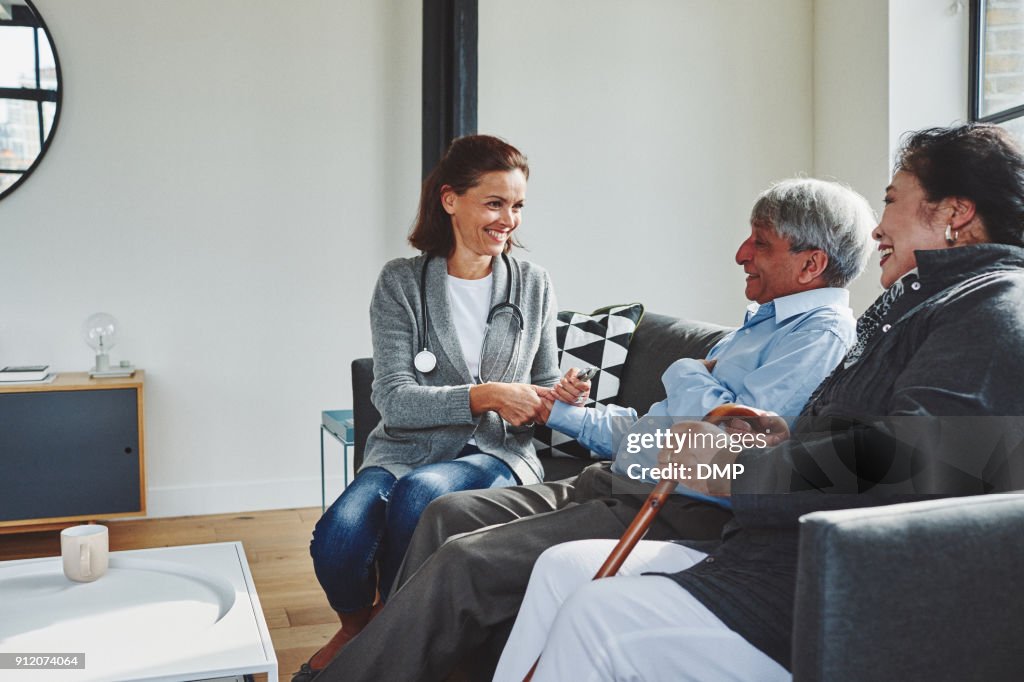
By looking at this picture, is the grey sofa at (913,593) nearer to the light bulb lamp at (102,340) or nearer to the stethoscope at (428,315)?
the stethoscope at (428,315)

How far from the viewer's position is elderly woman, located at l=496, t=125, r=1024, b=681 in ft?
4.12

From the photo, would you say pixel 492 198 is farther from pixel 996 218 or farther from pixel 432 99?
pixel 432 99

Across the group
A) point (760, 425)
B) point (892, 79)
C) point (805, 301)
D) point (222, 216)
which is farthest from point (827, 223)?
point (222, 216)

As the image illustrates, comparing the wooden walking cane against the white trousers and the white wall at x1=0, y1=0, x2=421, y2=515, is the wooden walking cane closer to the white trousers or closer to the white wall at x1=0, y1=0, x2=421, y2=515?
the white trousers

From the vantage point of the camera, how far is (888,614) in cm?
107

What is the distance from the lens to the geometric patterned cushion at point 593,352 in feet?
8.48

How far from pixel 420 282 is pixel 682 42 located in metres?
2.31

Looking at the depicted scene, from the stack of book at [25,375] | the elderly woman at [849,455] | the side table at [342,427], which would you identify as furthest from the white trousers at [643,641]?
the stack of book at [25,375]

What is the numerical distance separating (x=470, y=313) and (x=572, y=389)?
0.39 metres

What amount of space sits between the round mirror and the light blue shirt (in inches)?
101

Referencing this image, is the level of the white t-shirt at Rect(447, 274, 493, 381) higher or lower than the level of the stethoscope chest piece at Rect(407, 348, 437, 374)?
higher

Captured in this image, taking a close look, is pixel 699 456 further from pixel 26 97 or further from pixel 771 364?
pixel 26 97

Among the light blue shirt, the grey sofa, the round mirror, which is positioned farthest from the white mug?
the round mirror

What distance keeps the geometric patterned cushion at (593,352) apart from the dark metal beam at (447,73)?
1.19 meters
